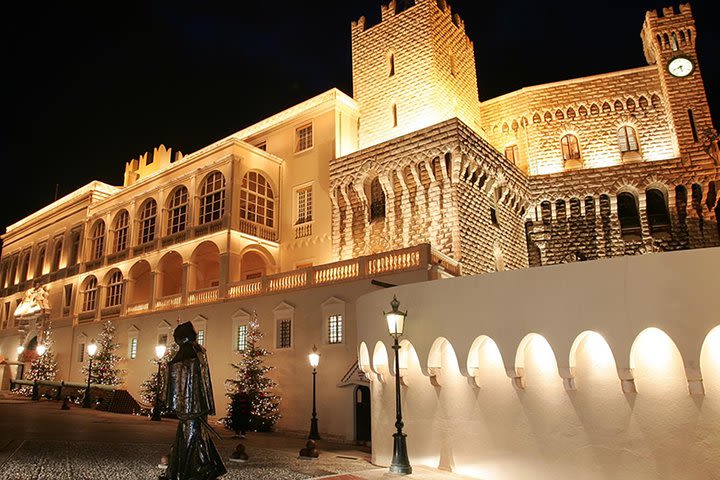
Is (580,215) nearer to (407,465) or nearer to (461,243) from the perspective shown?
(461,243)

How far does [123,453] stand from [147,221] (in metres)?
21.6

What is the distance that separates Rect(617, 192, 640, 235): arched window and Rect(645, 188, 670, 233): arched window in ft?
1.81

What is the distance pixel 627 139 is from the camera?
27.2 m

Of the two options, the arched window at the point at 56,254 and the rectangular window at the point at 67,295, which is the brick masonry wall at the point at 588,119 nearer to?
the rectangular window at the point at 67,295

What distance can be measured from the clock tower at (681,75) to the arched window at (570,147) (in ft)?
14.4

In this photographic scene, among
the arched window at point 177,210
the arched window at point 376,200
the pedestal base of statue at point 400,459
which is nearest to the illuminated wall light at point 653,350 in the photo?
the pedestal base of statue at point 400,459

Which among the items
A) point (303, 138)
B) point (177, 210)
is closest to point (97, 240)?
point (177, 210)

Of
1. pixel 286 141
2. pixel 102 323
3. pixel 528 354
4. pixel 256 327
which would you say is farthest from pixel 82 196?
pixel 528 354

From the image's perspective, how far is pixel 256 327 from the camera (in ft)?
70.1

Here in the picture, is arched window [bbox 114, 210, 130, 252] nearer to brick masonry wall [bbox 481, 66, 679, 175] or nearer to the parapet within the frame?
the parapet

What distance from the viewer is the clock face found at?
2592 centimetres

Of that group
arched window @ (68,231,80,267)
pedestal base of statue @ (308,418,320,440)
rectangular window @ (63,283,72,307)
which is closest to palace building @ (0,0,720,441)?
pedestal base of statue @ (308,418,320,440)

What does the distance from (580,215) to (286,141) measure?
15.7m

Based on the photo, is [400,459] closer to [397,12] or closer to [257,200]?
[257,200]
